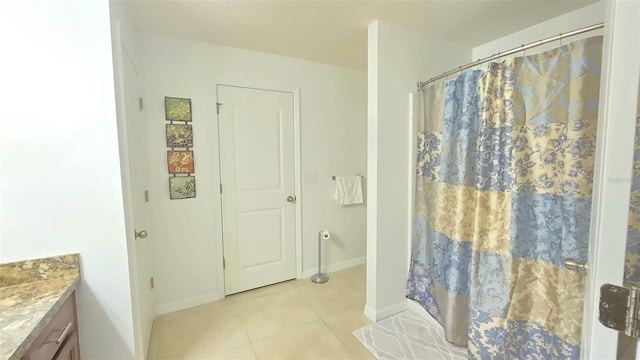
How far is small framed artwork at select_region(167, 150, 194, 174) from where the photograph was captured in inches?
86.9

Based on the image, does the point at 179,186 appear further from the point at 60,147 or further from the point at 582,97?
the point at 582,97

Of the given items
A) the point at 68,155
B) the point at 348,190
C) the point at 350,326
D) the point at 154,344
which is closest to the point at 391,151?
the point at 348,190

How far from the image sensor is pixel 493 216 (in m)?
1.56

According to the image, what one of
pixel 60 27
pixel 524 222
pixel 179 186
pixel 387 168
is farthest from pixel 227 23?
pixel 524 222

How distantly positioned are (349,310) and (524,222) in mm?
1479

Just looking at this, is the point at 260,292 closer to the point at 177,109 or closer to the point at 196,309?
the point at 196,309

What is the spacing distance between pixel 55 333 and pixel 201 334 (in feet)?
3.67

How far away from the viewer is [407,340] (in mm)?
1921

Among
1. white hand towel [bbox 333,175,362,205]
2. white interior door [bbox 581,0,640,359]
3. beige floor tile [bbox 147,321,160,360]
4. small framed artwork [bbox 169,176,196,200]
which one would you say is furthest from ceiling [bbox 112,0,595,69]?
beige floor tile [bbox 147,321,160,360]

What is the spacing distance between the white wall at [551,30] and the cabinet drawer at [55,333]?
3162 mm

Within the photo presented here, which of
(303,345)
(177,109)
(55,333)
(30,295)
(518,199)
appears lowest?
(303,345)

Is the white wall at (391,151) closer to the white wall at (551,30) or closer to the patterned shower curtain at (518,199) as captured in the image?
the patterned shower curtain at (518,199)

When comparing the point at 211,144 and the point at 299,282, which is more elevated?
the point at 211,144

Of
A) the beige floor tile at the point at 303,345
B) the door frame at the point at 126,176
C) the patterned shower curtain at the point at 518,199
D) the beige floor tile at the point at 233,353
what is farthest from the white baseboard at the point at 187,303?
Answer: the patterned shower curtain at the point at 518,199
